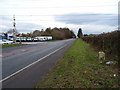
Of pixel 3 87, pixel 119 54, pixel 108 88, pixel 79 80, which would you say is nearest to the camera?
pixel 108 88

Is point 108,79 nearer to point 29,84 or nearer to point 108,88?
point 108,88

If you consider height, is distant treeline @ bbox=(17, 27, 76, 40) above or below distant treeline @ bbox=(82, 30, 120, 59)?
above

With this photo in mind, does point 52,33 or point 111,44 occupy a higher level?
point 52,33

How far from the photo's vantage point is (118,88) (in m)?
5.76

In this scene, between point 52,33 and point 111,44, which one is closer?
point 111,44

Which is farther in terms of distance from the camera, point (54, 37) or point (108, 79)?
point (54, 37)

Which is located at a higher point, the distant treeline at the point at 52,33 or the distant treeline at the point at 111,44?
the distant treeline at the point at 52,33

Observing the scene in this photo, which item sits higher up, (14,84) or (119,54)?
(119,54)

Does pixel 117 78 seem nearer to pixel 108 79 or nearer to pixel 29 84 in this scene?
pixel 108 79

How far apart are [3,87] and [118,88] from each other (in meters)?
3.87

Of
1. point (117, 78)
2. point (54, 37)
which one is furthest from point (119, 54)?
point (54, 37)

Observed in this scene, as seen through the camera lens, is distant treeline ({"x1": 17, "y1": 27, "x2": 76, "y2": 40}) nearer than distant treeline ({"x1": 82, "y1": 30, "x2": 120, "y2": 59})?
No

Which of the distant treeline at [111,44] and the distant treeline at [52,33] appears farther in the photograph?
the distant treeline at [52,33]

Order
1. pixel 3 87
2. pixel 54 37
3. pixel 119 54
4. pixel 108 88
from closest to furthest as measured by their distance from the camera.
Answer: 1. pixel 108 88
2. pixel 3 87
3. pixel 119 54
4. pixel 54 37
